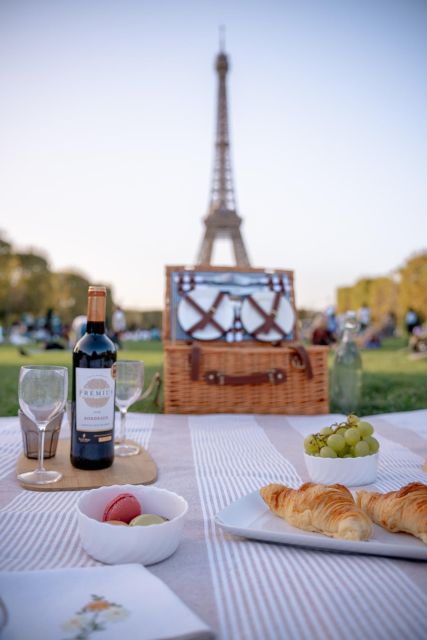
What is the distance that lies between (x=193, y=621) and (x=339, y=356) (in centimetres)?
262

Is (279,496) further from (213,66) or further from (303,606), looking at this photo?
(213,66)

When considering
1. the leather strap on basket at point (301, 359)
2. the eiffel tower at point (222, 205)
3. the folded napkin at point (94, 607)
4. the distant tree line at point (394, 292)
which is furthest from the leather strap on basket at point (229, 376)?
the eiffel tower at point (222, 205)

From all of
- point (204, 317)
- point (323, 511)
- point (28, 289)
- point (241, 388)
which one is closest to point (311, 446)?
point (323, 511)

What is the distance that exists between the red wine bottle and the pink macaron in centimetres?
44

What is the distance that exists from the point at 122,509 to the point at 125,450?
82 centimetres

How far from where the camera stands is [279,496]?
3.52 feet

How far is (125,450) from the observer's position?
70.6 inches

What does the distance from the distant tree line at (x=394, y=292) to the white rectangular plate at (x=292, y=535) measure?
61.7ft

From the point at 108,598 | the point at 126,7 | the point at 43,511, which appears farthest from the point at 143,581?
the point at 126,7

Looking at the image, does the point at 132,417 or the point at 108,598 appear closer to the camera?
the point at 108,598

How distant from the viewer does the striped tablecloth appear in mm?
754

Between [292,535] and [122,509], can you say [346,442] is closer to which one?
[292,535]

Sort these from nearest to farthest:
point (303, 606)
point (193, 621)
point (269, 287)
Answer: point (193, 621) < point (303, 606) < point (269, 287)

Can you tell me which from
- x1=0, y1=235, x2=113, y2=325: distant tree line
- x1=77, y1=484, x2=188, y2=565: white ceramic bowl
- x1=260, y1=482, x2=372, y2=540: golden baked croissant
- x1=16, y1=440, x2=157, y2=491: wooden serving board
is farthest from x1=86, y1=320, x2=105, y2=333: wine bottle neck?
x1=0, y1=235, x2=113, y2=325: distant tree line
